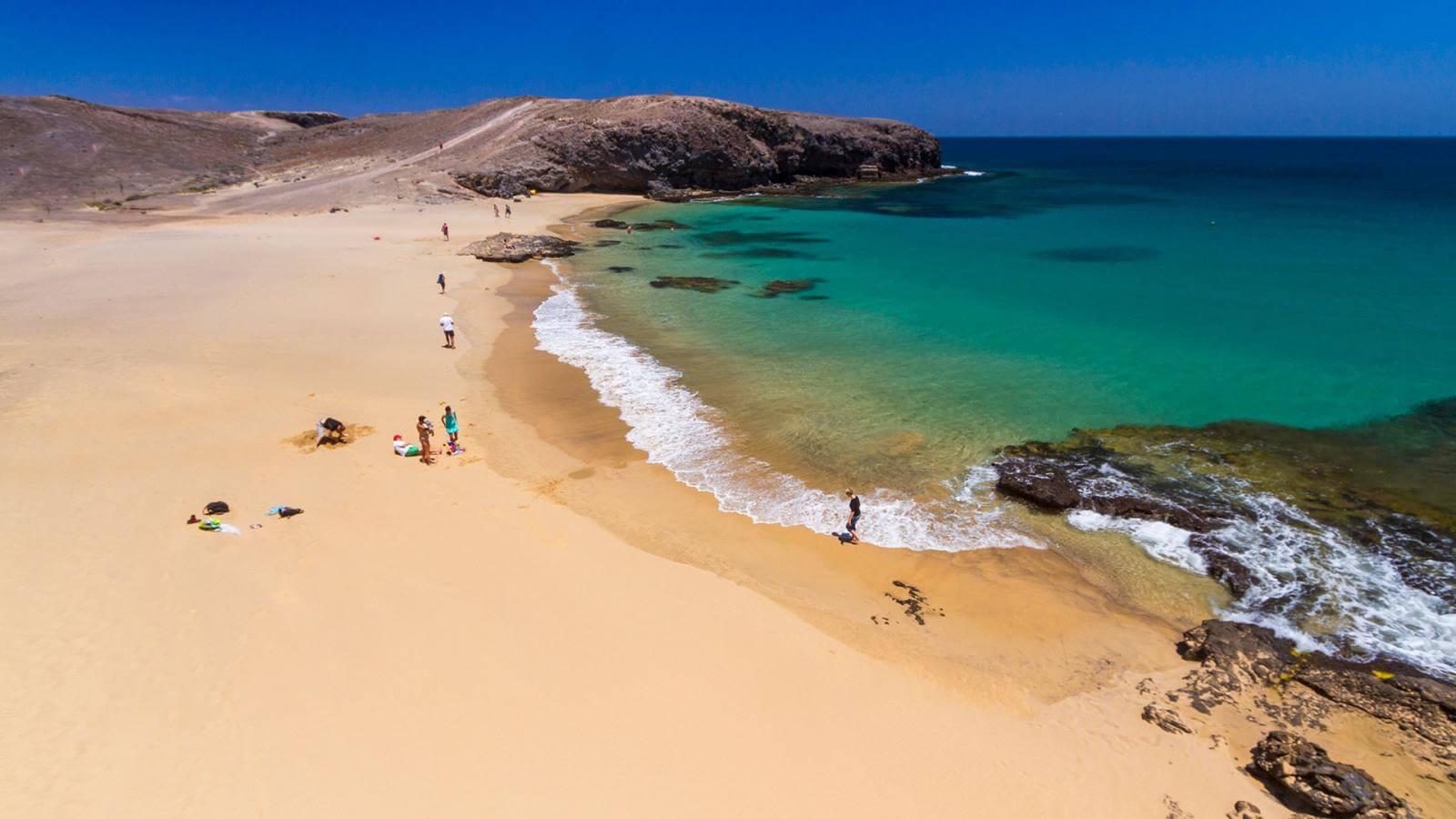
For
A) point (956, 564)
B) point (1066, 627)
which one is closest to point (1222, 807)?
point (1066, 627)

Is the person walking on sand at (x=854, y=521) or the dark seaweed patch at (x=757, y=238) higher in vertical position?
the dark seaweed patch at (x=757, y=238)

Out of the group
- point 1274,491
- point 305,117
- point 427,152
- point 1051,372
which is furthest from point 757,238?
point 305,117

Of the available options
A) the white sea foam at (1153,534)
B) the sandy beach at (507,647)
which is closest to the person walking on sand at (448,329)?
the sandy beach at (507,647)

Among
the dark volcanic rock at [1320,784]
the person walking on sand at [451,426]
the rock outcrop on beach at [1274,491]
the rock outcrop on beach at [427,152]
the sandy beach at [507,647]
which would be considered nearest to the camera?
the sandy beach at [507,647]

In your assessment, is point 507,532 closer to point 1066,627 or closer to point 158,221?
point 1066,627

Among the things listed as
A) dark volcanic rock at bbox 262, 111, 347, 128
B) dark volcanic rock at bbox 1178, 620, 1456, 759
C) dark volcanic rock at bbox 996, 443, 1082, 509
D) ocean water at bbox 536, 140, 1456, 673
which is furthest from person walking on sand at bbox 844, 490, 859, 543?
→ dark volcanic rock at bbox 262, 111, 347, 128

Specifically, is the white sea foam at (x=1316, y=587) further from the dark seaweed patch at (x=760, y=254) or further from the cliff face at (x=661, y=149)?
the cliff face at (x=661, y=149)

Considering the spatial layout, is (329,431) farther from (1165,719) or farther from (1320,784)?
(1320,784)
